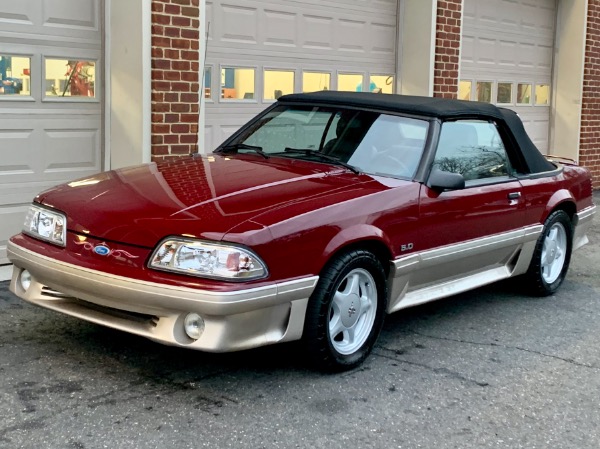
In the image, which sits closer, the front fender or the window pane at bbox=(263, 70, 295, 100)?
the front fender

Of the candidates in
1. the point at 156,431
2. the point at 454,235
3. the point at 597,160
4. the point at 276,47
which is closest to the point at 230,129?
the point at 276,47

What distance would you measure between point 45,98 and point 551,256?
4.30m

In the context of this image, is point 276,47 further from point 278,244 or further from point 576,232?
point 278,244

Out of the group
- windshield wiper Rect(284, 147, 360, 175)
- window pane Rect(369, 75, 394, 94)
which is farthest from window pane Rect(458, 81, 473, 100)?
windshield wiper Rect(284, 147, 360, 175)

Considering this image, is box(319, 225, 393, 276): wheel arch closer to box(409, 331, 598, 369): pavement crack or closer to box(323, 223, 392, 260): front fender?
box(323, 223, 392, 260): front fender

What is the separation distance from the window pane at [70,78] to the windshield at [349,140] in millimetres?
2144

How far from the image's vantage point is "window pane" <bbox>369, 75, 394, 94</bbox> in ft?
34.3

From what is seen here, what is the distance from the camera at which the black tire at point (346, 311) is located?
14.6 feet

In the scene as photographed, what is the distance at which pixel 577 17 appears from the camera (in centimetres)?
1330

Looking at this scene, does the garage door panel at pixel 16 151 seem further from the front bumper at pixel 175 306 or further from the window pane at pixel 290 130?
the front bumper at pixel 175 306

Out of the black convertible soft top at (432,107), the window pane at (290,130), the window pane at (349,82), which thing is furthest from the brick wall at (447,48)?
the window pane at (290,130)

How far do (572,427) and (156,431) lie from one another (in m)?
1.96

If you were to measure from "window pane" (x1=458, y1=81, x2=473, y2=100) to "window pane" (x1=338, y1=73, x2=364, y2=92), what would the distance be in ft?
6.41

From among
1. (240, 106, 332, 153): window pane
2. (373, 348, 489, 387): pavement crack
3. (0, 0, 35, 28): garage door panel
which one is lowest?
(373, 348, 489, 387): pavement crack
